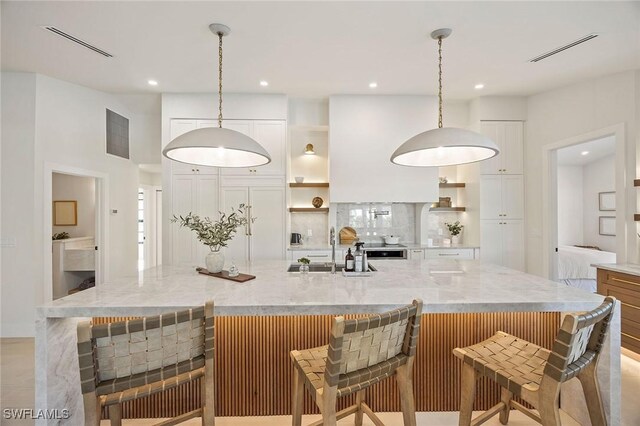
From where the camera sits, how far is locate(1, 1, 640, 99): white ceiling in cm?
241

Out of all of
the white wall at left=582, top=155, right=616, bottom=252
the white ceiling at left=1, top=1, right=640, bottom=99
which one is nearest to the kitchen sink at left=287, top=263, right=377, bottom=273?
the white ceiling at left=1, top=1, right=640, bottom=99

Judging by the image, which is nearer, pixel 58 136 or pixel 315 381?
pixel 315 381

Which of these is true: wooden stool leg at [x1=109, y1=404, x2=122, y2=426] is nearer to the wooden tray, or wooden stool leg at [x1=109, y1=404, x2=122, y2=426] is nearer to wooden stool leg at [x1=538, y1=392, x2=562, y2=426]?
the wooden tray

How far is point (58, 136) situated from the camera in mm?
3643

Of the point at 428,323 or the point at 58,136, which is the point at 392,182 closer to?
the point at 428,323

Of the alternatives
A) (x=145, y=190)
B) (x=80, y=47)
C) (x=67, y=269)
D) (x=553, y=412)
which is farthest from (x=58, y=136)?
(x=553, y=412)

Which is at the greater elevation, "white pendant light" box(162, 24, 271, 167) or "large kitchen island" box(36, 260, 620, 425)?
"white pendant light" box(162, 24, 271, 167)

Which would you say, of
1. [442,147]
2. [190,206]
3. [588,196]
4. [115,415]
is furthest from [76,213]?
[588,196]

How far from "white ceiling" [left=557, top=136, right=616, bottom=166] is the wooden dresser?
391 centimetres

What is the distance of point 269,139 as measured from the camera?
4176 millimetres

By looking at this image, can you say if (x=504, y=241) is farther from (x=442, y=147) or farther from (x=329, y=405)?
(x=329, y=405)

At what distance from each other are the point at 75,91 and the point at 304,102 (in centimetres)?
291

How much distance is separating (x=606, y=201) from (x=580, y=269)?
306 cm

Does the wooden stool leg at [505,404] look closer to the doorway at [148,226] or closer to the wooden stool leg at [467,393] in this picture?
the wooden stool leg at [467,393]
